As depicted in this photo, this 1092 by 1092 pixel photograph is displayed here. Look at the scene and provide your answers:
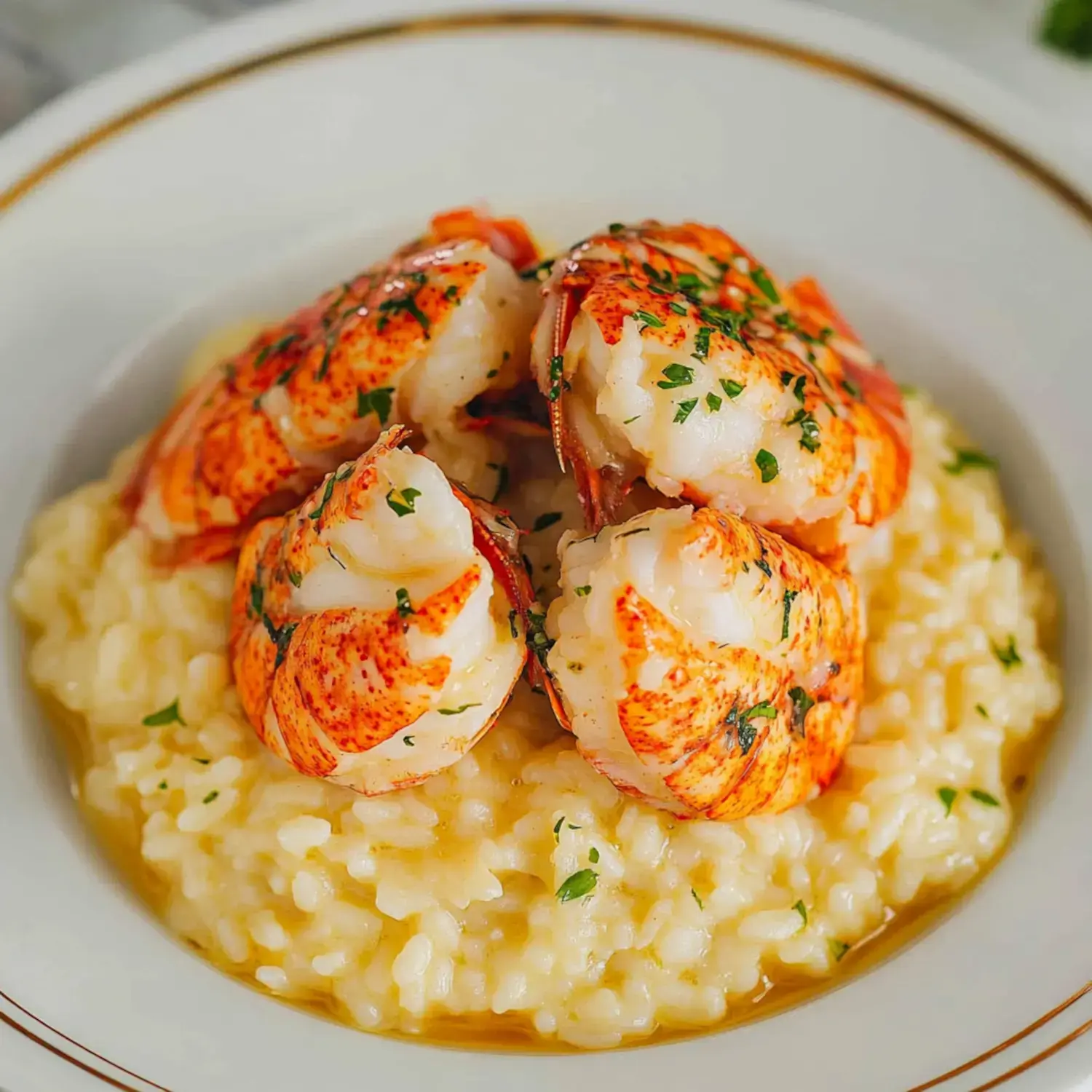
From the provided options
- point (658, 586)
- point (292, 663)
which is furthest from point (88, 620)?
point (658, 586)

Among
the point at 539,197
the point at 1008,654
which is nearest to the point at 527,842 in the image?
the point at 1008,654

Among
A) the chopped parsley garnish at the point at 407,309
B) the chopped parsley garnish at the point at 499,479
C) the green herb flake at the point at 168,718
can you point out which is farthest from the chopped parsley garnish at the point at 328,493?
the green herb flake at the point at 168,718

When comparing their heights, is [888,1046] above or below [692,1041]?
above

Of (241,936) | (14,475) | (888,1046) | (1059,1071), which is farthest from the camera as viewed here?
(14,475)

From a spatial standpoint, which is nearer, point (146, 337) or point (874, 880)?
point (874, 880)

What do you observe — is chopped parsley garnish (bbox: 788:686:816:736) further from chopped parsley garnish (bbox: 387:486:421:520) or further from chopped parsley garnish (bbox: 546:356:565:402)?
chopped parsley garnish (bbox: 387:486:421:520)

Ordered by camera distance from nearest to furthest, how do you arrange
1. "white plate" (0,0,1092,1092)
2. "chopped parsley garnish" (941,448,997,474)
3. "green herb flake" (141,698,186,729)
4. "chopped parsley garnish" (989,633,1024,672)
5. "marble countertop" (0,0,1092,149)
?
"green herb flake" (141,698,186,729) < "chopped parsley garnish" (989,633,1024,672) < "white plate" (0,0,1092,1092) < "chopped parsley garnish" (941,448,997,474) < "marble countertop" (0,0,1092,149)

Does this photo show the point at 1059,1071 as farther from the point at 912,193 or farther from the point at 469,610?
the point at 912,193

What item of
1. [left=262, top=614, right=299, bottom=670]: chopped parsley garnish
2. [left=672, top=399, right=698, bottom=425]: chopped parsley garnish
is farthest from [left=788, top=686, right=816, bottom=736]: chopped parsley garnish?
[left=262, top=614, right=299, bottom=670]: chopped parsley garnish
